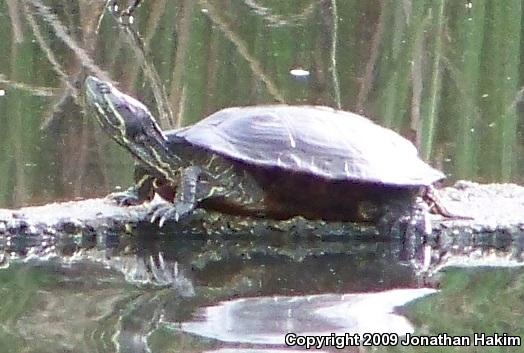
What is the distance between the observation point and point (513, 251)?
2523 mm

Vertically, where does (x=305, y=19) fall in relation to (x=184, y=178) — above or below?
above

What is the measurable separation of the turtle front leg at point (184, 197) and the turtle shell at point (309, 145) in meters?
0.06

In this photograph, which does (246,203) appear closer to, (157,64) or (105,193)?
(105,193)

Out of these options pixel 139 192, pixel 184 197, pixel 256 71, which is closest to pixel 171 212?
pixel 184 197

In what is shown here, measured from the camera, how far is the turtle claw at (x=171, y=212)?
8.16ft

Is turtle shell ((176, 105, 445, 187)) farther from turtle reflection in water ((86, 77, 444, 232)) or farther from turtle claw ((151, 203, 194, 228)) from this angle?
turtle claw ((151, 203, 194, 228))

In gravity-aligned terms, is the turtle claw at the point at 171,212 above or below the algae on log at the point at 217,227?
above

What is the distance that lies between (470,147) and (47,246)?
1.44m

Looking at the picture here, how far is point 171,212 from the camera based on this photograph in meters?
2.50

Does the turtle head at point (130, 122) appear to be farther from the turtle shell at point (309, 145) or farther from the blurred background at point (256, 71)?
the blurred background at point (256, 71)

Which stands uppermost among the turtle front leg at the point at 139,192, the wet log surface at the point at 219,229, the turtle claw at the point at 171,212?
the turtle front leg at the point at 139,192

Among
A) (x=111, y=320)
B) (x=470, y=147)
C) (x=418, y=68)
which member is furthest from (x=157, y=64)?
(x=111, y=320)

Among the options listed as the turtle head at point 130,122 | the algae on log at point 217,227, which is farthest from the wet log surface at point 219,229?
the turtle head at point 130,122

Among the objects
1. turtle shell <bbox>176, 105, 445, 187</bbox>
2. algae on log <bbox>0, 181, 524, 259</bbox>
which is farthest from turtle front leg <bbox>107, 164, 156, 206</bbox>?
turtle shell <bbox>176, 105, 445, 187</bbox>
